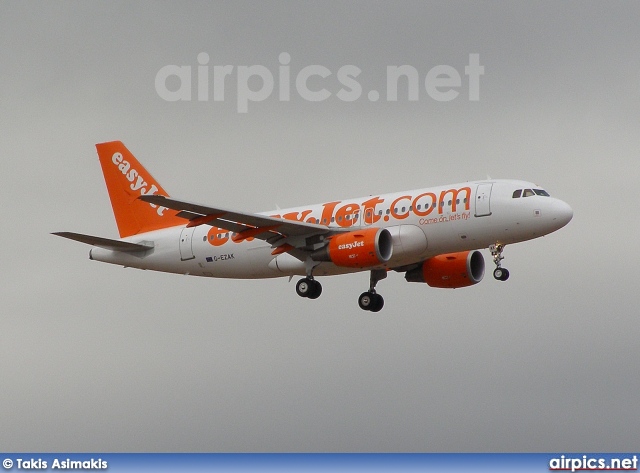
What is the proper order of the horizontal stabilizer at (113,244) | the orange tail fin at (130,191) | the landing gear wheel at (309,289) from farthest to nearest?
the orange tail fin at (130,191)
the horizontal stabilizer at (113,244)
the landing gear wheel at (309,289)

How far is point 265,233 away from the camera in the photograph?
6412cm

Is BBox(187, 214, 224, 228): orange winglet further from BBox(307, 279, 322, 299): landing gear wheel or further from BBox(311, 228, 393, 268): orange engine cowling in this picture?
BBox(307, 279, 322, 299): landing gear wheel

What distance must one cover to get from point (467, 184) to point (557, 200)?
4.03 m

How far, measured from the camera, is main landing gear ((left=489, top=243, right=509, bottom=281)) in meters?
60.4

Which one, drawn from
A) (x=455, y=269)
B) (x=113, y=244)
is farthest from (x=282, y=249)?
(x=113, y=244)

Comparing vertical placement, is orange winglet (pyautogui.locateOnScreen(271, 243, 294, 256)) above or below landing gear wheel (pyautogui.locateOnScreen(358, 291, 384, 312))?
above

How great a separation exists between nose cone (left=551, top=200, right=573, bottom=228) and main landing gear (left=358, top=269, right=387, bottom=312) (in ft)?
34.2

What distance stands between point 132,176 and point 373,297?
15064 mm

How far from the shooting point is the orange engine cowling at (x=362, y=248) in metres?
60.9

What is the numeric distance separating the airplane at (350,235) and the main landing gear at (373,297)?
48 mm

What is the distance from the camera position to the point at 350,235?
61969 millimetres

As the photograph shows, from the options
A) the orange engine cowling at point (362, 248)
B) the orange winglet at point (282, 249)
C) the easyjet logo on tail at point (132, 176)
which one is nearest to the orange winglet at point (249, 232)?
the orange winglet at point (282, 249)

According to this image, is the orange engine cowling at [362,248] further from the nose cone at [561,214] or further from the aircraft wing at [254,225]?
the nose cone at [561,214]

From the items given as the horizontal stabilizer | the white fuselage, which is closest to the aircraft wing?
the white fuselage
